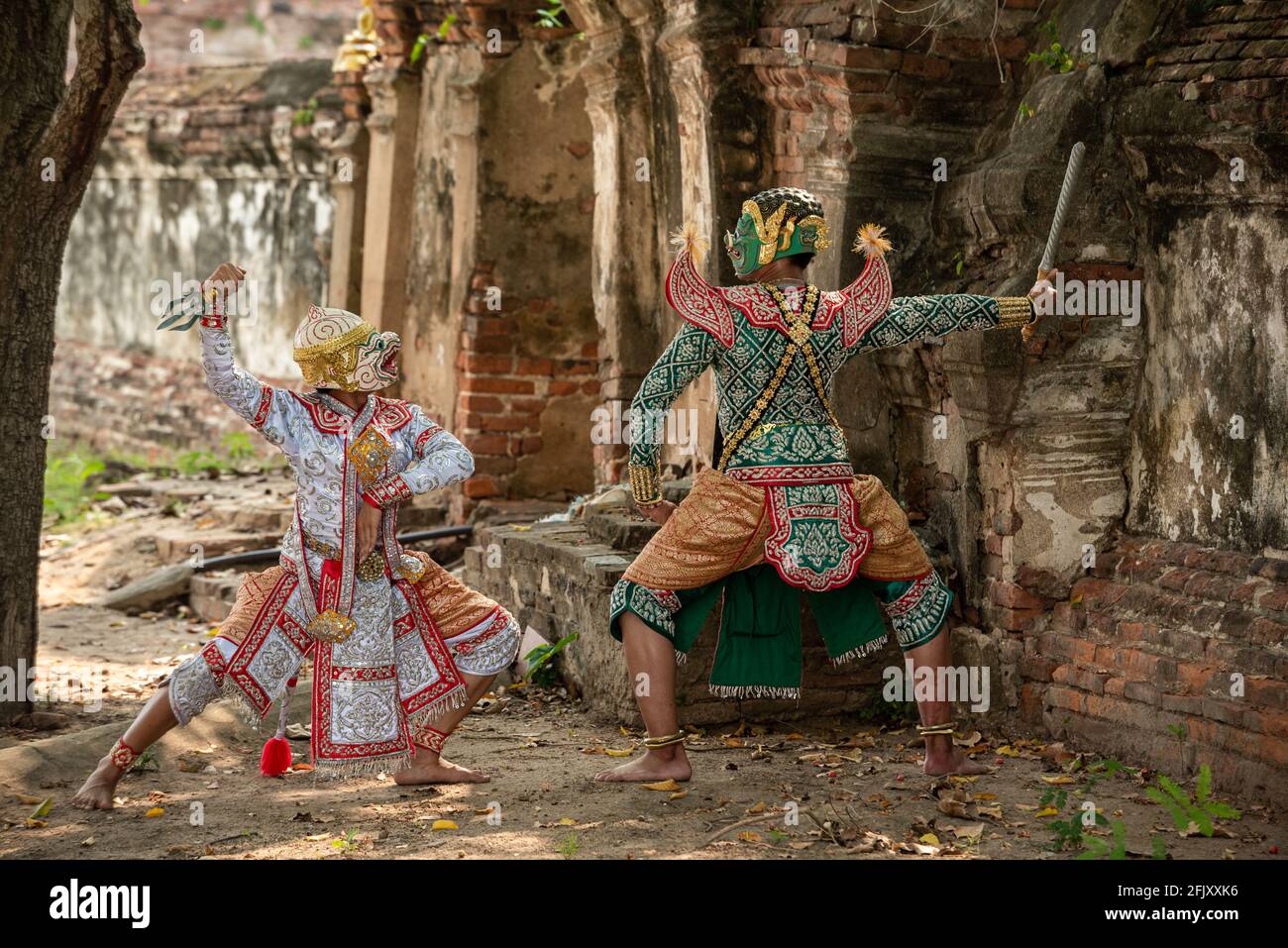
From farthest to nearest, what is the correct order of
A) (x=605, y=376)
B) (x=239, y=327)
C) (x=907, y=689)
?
(x=239, y=327) → (x=605, y=376) → (x=907, y=689)

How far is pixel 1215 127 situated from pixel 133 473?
9.72m

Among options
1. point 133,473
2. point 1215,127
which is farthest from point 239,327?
point 1215,127

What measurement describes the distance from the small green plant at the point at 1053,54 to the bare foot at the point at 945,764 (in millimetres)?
2228

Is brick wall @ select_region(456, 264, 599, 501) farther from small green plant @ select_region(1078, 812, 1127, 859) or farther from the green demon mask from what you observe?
small green plant @ select_region(1078, 812, 1127, 859)

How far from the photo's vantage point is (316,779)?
485cm

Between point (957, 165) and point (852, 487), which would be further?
point (957, 165)

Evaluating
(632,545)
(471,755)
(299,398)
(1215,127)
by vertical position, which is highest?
(1215,127)

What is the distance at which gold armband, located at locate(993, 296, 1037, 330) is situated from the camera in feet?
16.2

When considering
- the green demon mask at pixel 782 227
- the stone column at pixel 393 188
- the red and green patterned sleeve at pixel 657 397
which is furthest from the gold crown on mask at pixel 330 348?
the stone column at pixel 393 188

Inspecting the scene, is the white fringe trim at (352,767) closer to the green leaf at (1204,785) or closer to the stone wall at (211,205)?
the green leaf at (1204,785)

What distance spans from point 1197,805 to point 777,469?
1.48 metres

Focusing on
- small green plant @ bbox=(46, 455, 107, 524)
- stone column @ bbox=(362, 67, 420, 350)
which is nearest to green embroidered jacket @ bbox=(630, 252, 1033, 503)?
stone column @ bbox=(362, 67, 420, 350)

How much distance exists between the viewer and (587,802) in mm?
4789

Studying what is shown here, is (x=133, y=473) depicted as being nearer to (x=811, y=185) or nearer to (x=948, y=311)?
(x=811, y=185)
